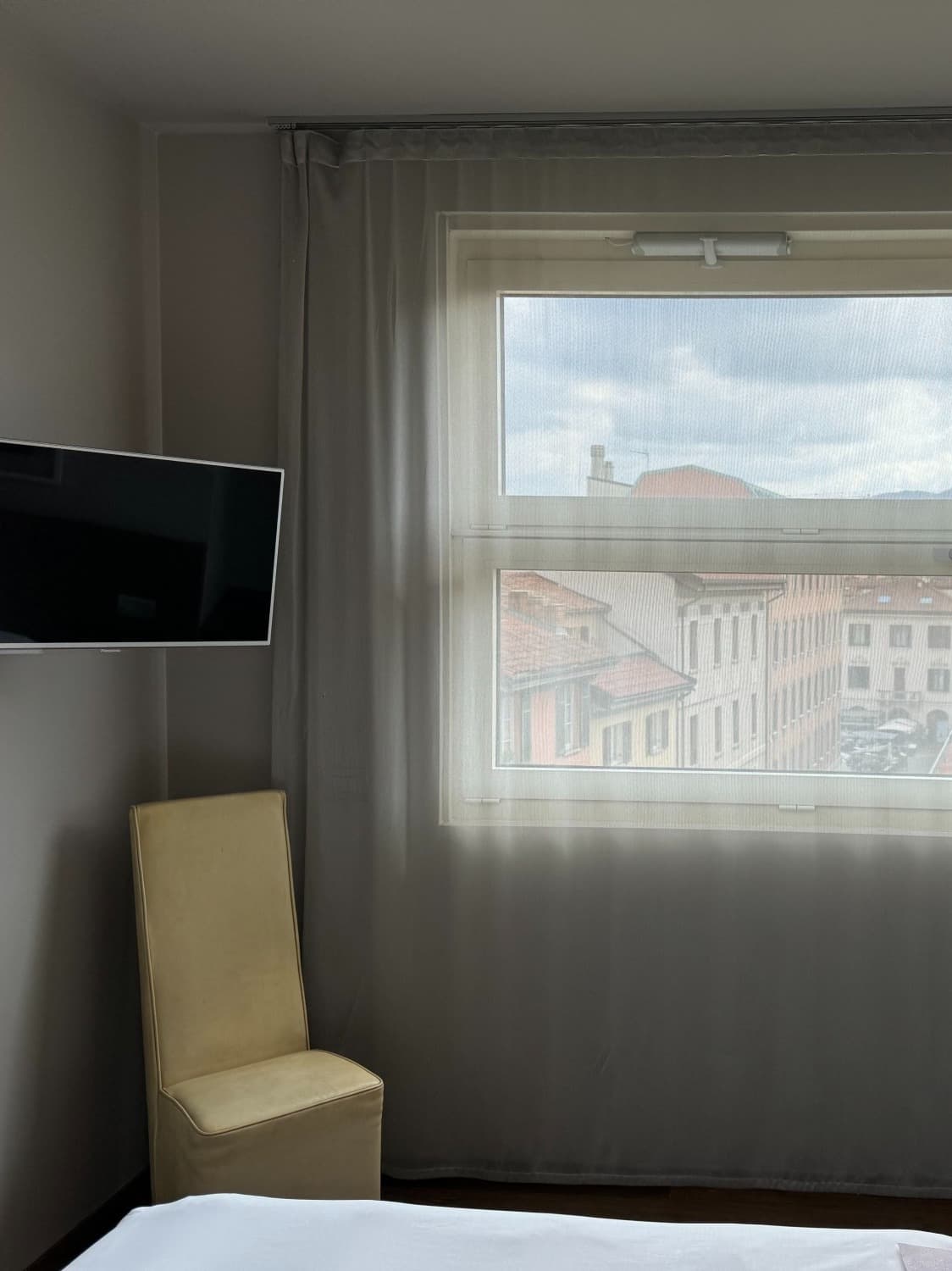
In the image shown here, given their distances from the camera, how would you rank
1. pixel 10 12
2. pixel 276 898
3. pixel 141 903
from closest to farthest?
1. pixel 10 12
2. pixel 141 903
3. pixel 276 898

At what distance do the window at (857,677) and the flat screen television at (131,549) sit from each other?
1.50m

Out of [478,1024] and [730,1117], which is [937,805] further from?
[478,1024]

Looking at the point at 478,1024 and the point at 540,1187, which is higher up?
the point at 478,1024

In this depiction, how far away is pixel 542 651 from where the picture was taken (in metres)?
3.07

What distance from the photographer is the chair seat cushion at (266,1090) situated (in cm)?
247

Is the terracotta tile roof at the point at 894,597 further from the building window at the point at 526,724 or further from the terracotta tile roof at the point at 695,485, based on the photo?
the building window at the point at 526,724

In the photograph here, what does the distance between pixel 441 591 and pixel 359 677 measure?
12.4 inches

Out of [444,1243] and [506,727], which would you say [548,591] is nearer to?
[506,727]

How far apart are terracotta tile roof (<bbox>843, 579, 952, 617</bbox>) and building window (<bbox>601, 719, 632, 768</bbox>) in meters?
0.67

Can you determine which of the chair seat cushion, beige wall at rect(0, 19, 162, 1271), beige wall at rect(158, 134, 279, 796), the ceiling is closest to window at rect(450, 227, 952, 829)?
the ceiling

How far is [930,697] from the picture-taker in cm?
300

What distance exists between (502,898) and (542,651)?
0.66 metres

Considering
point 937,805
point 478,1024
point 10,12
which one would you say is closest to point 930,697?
point 937,805

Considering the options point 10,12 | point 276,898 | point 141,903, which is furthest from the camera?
point 276,898
